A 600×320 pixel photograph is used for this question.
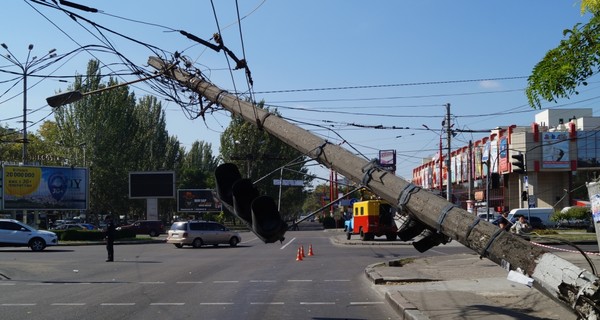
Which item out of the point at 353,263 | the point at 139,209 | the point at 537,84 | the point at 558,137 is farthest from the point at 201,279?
the point at 139,209

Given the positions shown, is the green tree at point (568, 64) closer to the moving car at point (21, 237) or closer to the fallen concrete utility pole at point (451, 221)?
the fallen concrete utility pole at point (451, 221)

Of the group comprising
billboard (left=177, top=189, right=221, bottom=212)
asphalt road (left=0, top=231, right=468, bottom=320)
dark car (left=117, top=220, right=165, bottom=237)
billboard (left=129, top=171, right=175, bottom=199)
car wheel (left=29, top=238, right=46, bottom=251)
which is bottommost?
dark car (left=117, top=220, right=165, bottom=237)

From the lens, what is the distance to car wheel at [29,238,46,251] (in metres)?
34.2

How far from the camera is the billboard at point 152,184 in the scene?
61.7 metres

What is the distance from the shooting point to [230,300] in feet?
43.4

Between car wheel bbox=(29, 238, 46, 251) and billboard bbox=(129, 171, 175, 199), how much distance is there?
27.3 m

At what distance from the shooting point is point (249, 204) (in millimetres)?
9664

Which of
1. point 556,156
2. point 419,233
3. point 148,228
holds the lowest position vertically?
point 148,228

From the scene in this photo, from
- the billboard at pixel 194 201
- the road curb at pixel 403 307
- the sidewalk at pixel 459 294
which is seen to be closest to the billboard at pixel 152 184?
the billboard at pixel 194 201

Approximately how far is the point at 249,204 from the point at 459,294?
5.55 m

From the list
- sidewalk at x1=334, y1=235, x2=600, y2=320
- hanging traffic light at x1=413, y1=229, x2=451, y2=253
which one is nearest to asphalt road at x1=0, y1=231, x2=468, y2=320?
sidewalk at x1=334, y1=235, x2=600, y2=320

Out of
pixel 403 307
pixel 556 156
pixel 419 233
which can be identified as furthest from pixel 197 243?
pixel 556 156

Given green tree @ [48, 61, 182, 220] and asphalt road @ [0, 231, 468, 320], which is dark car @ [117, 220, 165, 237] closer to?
green tree @ [48, 61, 182, 220]

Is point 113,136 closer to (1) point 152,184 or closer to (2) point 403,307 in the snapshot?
(1) point 152,184
